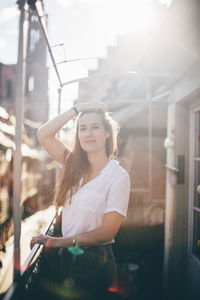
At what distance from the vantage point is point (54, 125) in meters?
2.08

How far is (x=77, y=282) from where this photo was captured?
1733mm

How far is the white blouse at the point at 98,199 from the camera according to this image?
1755 millimetres

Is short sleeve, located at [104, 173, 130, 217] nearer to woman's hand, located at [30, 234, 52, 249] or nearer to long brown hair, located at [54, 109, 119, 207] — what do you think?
long brown hair, located at [54, 109, 119, 207]

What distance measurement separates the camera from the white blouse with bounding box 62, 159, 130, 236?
1.75 metres

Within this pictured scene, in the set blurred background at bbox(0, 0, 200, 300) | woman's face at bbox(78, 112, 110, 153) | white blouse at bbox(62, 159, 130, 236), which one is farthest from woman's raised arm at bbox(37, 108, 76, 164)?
white blouse at bbox(62, 159, 130, 236)

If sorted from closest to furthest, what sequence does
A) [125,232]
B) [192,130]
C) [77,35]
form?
[77,35] < [192,130] < [125,232]

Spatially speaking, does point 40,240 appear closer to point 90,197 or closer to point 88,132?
point 90,197

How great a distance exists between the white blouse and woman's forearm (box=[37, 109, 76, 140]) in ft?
1.76

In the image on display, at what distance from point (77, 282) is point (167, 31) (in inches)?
83.6

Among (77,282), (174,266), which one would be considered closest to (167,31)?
(77,282)

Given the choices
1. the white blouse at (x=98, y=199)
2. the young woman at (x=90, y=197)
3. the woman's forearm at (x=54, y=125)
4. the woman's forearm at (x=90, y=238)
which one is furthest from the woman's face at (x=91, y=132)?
the woman's forearm at (x=90, y=238)

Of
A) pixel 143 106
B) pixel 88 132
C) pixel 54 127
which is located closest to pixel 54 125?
pixel 54 127

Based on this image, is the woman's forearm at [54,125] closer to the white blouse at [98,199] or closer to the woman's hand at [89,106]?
the woman's hand at [89,106]

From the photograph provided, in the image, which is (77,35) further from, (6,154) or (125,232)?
(125,232)
